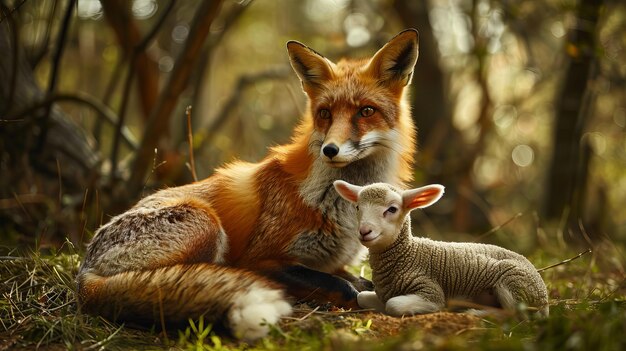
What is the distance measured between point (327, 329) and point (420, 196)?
3.61 feet

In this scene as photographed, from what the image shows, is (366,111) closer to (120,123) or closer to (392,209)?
(392,209)

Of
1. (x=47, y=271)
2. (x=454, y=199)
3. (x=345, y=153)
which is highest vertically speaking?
(x=345, y=153)

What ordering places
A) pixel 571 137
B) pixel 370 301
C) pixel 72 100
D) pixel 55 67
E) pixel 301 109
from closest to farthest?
pixel 370 301
pixel 55 67
pixel 72 100
pixel 571 137
pixel 301 109

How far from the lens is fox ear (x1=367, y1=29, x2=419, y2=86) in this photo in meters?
4.74

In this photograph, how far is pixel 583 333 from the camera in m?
2.97

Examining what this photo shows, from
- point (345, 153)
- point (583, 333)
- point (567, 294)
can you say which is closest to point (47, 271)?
point (345, 153)

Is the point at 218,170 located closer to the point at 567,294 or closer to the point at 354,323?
the point at 354,323

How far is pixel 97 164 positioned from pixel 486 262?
5.24 meters

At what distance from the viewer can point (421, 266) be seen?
413 cm

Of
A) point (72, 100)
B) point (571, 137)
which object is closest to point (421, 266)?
point (72, 100)

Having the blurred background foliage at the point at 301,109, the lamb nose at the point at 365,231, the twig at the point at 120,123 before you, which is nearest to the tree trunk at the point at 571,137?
the blurred background foliage at the point at 301,109

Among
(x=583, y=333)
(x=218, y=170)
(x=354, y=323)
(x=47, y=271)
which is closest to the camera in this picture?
(x=583, y=333)

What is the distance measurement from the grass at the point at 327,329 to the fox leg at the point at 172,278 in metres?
0.11

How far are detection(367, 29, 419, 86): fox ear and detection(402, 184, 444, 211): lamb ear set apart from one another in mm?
1230
